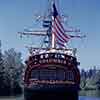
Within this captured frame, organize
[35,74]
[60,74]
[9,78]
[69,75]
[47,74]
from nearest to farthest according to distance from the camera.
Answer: [47,74]
[60,74]
[35,74]
[69,75]
[9,78]

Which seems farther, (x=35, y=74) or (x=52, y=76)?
(x=35, y=74)

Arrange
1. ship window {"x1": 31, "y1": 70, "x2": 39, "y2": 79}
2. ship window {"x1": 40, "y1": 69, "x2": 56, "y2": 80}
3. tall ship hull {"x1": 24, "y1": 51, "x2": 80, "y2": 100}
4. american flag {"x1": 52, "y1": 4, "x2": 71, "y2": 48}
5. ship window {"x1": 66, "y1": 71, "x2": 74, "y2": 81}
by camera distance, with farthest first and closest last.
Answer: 1. american flag {"x1": 52, "y1": 4, "x2": 71, "y2": 48}
2. ship window {"x1": 66, "y1": 71, "x2": 74, "y2": 81}
3. ship window {"x1": 31, "y1": 70, "x2": 39, "y2": 79}
4. ship window {"x1": 40, "y1": 69, "x2": 56, "y2": 80}
5. tall ship hull {"x1": 24, "y1": 51, "x2": 80, "y2": 100}

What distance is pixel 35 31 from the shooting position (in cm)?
8931

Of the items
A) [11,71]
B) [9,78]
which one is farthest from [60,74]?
[11,71]

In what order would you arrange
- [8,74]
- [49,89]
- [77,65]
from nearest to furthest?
[49,89], [77,65], [8,74]

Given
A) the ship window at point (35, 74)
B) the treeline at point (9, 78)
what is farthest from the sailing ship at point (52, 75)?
the treeline at point (9, 78)

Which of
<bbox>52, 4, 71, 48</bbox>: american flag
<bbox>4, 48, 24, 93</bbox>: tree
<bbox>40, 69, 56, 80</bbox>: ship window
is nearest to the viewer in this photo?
<bbox>40, 69, 56, 80</bbox>: ship window

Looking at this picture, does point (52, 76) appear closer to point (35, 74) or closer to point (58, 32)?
point (35, 74)

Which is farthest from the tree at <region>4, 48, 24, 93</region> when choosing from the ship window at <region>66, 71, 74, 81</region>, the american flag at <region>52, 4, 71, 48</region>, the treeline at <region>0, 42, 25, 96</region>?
the ship window at <region>66, 71, 74, 81</region>

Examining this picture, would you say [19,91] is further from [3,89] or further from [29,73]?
[29,73]

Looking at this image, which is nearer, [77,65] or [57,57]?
A: [57,57]

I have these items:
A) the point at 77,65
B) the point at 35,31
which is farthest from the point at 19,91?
the point at 77,65

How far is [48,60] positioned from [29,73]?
3.67 meters

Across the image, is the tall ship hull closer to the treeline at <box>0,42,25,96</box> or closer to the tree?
the treeline at <box>0,42,25,96</box>
